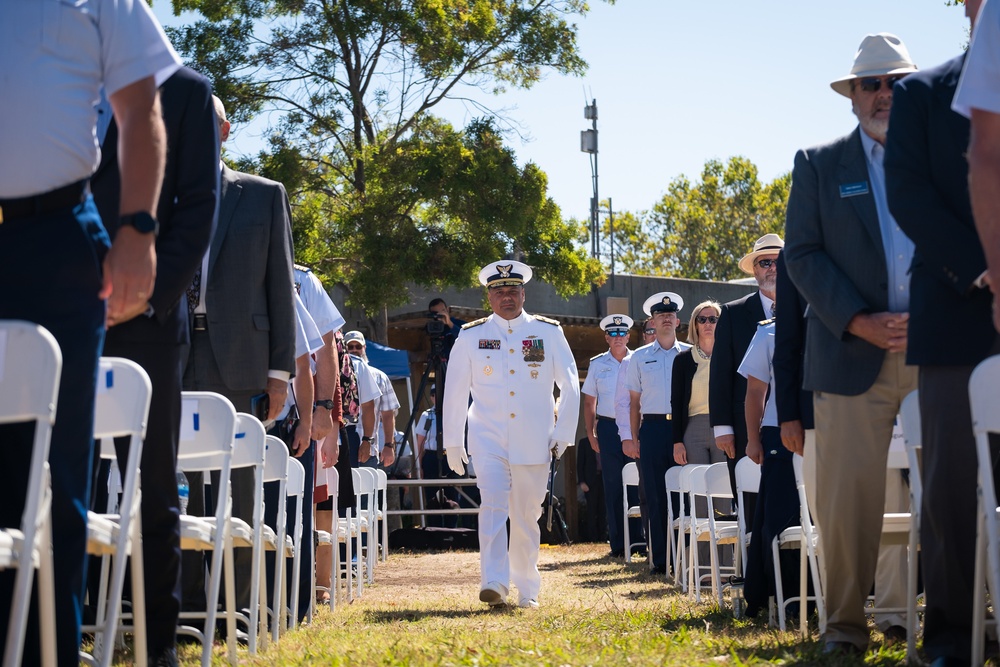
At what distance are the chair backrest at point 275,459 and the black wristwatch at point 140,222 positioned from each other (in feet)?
8.85

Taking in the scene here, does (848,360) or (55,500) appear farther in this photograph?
(848,360)

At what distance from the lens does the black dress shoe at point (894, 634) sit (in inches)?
215

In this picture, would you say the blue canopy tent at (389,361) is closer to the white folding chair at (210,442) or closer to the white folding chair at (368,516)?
the white folding chair at (368,516)

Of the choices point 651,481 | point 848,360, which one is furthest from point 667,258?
point 848,360

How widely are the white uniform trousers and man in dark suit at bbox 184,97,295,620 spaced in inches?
117

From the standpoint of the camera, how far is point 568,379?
9703 millimetres

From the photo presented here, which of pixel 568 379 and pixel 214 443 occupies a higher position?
pixel 568 379

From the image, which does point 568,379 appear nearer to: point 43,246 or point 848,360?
point 848,360

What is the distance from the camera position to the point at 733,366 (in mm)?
8320

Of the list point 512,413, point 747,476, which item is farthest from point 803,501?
point 512,413

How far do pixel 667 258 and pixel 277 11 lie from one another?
3947 cm

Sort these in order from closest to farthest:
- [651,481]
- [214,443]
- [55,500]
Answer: [55,500]
[214,443]
[651,481]

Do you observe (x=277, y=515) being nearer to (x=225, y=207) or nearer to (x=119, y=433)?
(x=225, y=207)

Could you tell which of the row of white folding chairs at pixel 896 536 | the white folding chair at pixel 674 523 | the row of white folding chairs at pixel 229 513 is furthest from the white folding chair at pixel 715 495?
the row of white folding chairs at pixel 229 513
